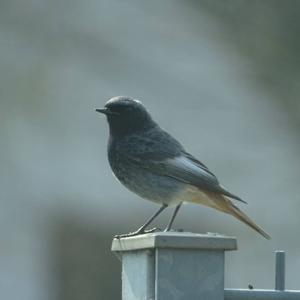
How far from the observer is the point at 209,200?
7.68 metres

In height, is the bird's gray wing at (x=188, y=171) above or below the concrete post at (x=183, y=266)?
above

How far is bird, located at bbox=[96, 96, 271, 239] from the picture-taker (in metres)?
7.68

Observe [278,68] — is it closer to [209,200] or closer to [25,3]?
[25,3]

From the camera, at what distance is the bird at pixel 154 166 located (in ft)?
25.2

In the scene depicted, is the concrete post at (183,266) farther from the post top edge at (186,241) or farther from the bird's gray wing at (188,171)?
the bird's gray wing at (188,171)

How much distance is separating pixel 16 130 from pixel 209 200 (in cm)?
1147

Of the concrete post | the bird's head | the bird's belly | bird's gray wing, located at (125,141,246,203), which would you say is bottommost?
the concrete post

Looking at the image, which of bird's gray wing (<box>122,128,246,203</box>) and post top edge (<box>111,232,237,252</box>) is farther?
bird's gray wing (<box>122,128,246,203</box>)

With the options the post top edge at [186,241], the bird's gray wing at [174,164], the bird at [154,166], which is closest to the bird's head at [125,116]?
the bird at [154,166]

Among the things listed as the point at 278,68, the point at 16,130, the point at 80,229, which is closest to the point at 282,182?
the point at 278,68

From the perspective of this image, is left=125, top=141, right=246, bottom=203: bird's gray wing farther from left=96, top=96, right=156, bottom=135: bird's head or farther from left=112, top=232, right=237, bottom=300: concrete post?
left=112, top=232, right=237, bottom=300: concrete post

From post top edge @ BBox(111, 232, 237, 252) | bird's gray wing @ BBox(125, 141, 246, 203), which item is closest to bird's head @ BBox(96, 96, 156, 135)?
bird's gray wing @ BBox(125, 141, 246, 203)

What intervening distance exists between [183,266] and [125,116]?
10.0 ft

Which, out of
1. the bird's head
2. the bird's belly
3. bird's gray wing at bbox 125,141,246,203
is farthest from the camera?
the bird's head
